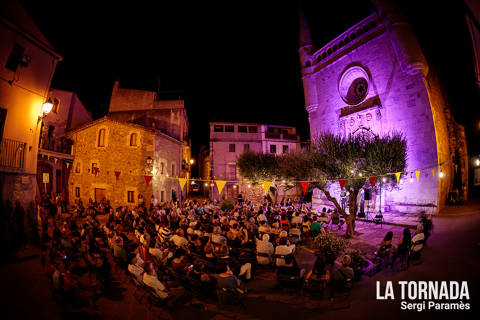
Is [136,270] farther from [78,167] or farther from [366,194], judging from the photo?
[78,167]

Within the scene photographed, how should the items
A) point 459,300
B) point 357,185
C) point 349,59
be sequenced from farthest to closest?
point 349,59
point 357,185
point 459,300

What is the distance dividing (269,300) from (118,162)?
Answer: 60.5 ft

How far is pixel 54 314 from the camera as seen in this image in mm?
4996

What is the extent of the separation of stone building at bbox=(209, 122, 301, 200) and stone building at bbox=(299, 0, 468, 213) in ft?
35.4

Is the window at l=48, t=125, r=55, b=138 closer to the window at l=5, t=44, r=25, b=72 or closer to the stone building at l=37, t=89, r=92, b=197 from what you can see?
the stone building at l=37, t=89, r=92, b=197

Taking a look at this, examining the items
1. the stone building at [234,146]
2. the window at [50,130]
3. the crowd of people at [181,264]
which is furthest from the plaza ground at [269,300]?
the stone building at [234,146]

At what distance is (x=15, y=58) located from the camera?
9.16 m

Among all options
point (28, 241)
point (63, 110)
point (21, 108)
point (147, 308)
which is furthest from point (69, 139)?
point (147, 308)

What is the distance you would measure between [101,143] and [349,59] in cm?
2496

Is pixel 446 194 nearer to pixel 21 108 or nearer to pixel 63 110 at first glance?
pixel 21 108

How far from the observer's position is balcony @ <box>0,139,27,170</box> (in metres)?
8.69

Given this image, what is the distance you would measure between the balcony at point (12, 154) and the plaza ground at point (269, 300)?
375 cm

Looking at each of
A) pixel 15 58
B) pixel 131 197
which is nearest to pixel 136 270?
pixel 15 58

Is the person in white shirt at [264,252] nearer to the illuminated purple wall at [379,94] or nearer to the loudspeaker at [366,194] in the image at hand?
the illuminated purple wall at [379,94]
